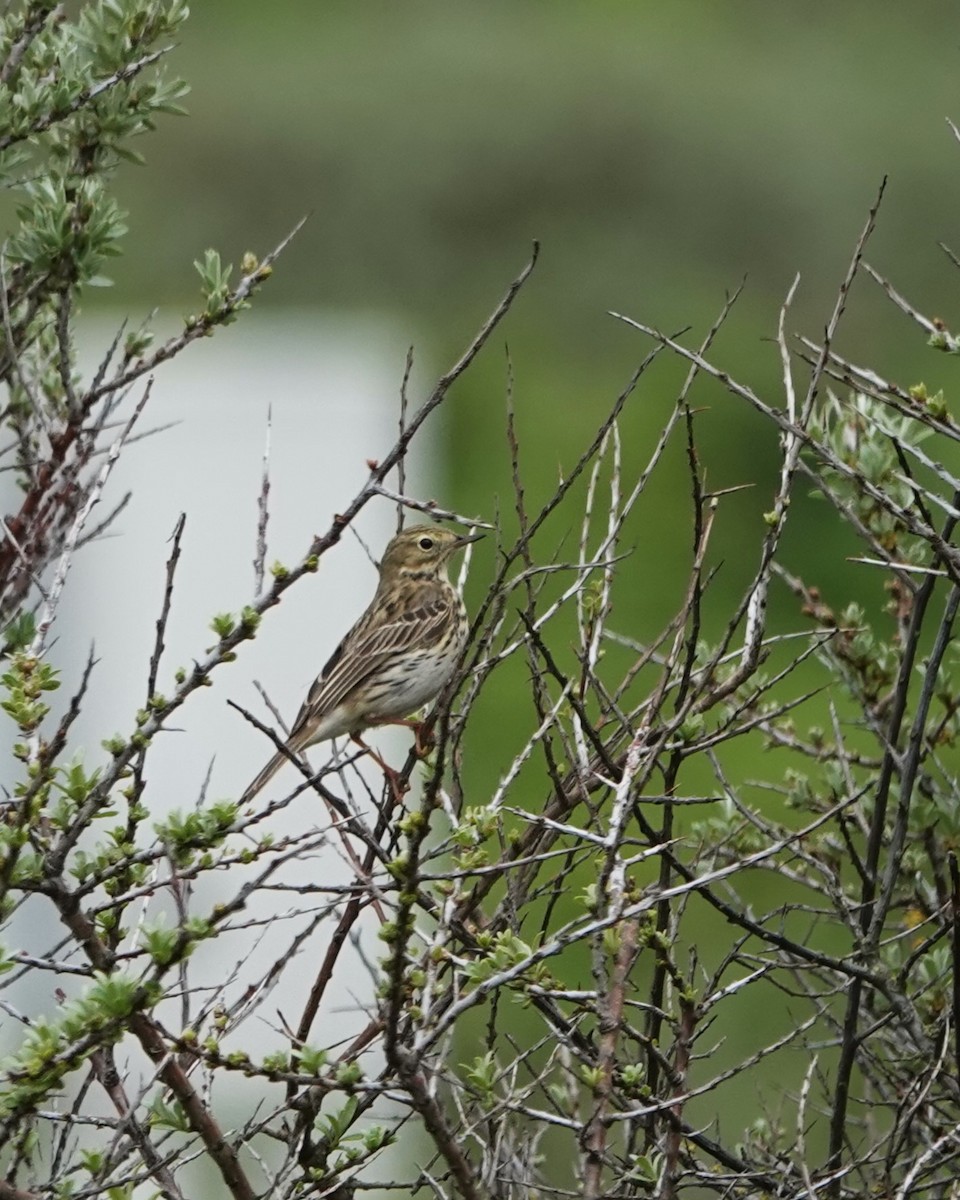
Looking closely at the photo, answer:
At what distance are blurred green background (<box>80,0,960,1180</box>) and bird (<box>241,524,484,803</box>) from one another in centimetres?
884

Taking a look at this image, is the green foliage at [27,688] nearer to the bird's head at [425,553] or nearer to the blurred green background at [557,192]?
the bird's head at [425,553]

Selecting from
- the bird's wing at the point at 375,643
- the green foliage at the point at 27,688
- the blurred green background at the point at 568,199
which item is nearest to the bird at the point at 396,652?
the bird's wing at the point at 375,643

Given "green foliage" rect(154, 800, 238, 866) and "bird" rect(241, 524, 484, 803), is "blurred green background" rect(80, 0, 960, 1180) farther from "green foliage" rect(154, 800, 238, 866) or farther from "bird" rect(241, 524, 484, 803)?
"green foliage" rect(154, 800, 238, 866)

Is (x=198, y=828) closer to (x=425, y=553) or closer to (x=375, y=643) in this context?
(x=375, y=643)

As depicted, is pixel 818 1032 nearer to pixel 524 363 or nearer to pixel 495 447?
pixel 495 447

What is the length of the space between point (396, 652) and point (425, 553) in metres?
0.56

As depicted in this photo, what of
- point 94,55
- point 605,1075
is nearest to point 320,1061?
point 605,1075

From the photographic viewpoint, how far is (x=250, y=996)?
14.6 ft

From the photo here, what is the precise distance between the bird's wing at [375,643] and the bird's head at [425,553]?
4.1 inches

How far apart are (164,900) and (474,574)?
4.40 meters

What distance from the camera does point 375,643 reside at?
311 inches

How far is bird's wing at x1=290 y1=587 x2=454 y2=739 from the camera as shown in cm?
781

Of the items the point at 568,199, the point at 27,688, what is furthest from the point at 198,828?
the point at 568,199

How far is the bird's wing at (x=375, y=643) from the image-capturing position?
781cm
